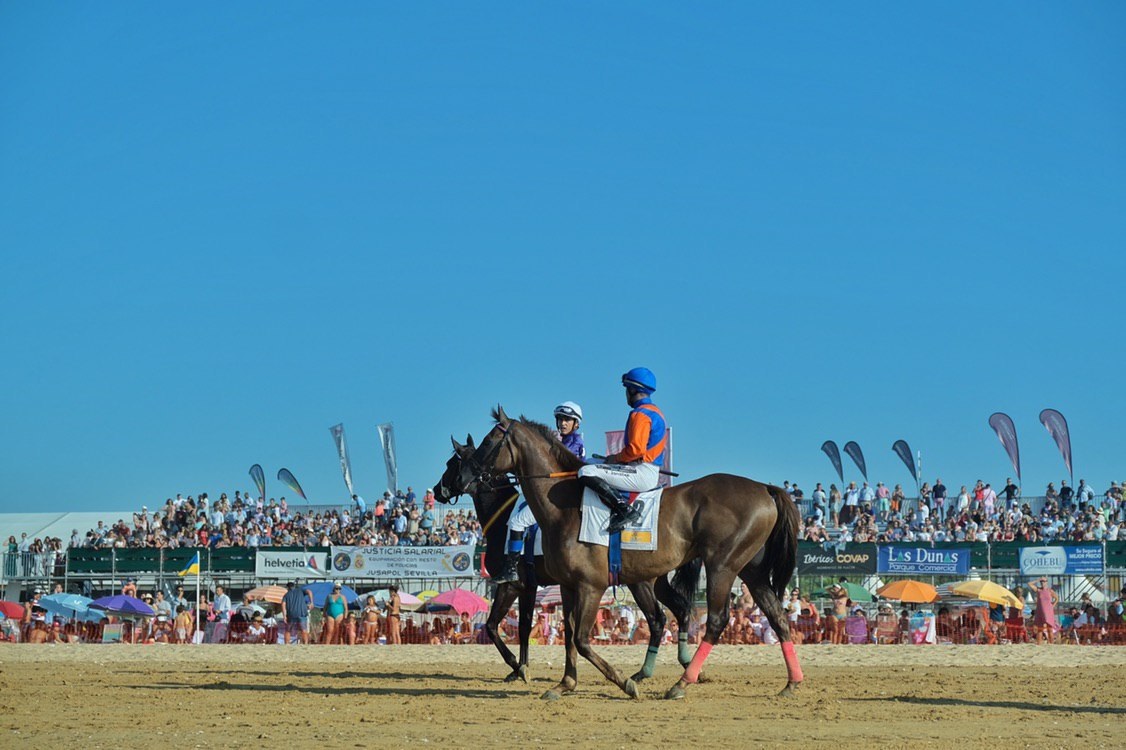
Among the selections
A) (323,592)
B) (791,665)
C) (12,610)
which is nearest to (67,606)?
(12,610)

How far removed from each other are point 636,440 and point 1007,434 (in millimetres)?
28583

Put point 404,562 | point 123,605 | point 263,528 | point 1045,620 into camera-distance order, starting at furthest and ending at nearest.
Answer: point 263,528 → point 404,562 → point 123,605 → point 1045,620

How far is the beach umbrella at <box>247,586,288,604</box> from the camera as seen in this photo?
27797 millimetres

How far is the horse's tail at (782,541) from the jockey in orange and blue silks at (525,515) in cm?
212

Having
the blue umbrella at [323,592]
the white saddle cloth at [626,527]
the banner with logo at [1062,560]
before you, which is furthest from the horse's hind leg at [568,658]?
the banner with logo at [1062,560]

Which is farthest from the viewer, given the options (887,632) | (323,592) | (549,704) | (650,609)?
(323,592)

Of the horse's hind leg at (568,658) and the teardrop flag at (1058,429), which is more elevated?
the teardrop flag at (1058,429)

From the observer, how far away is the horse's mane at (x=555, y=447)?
11.4 metres

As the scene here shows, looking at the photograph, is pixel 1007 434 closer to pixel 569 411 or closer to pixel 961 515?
pixel 961 515

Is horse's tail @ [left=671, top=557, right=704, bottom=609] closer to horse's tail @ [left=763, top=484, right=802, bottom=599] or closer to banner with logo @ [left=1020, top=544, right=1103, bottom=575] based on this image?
horse's tail @ [left=763, top=484, right=802, bottom=599]

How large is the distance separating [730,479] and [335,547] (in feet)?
65.9

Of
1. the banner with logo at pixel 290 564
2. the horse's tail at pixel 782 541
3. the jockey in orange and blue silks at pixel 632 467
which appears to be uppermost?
the jockey in orange and blue silks at pixel 632 467

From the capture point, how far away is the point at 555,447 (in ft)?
37.7

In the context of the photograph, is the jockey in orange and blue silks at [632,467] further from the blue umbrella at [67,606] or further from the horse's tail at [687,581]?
the blue umbrella at [67,606]
